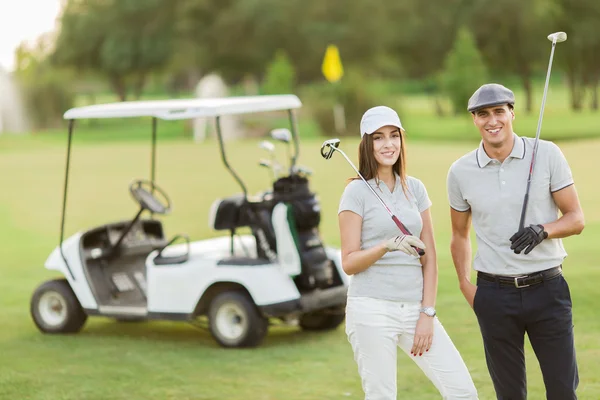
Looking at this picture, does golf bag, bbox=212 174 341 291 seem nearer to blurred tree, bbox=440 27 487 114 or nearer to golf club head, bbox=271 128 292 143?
golf club head, bbox=271 128 292 143

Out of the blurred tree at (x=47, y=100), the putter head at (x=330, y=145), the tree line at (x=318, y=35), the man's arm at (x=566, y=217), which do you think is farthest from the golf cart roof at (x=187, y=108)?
the tree line at (x=318, y=35)

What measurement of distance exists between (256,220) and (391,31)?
190 feet

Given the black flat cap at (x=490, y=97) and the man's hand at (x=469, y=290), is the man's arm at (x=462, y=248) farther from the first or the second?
the black flat cap at (x=490, y=97)

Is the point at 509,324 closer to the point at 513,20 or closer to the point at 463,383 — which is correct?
the point at 463,383

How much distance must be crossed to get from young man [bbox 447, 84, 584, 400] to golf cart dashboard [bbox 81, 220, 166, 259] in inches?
178

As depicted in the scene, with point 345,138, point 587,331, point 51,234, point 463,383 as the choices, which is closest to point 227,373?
point 587,331

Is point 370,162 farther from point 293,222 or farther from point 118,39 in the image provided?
point 118,39

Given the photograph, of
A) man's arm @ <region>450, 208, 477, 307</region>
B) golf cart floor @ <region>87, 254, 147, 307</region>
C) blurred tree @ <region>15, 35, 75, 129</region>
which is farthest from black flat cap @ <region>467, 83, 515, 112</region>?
blurred tree @ <region>15, 35, 75, 129</region>

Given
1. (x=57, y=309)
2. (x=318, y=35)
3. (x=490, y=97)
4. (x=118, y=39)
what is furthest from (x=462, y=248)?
(x=118, y=39)

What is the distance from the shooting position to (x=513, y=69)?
6031 cm

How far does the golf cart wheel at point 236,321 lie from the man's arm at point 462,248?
3.08m

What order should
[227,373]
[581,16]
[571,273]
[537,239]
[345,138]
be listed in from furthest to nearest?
[581,16], [345,138], [571,273], [227,373], [537,239]

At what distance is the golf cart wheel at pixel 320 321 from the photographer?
7.71 m

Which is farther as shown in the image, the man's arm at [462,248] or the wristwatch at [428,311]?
the man's arm at [462,248]
